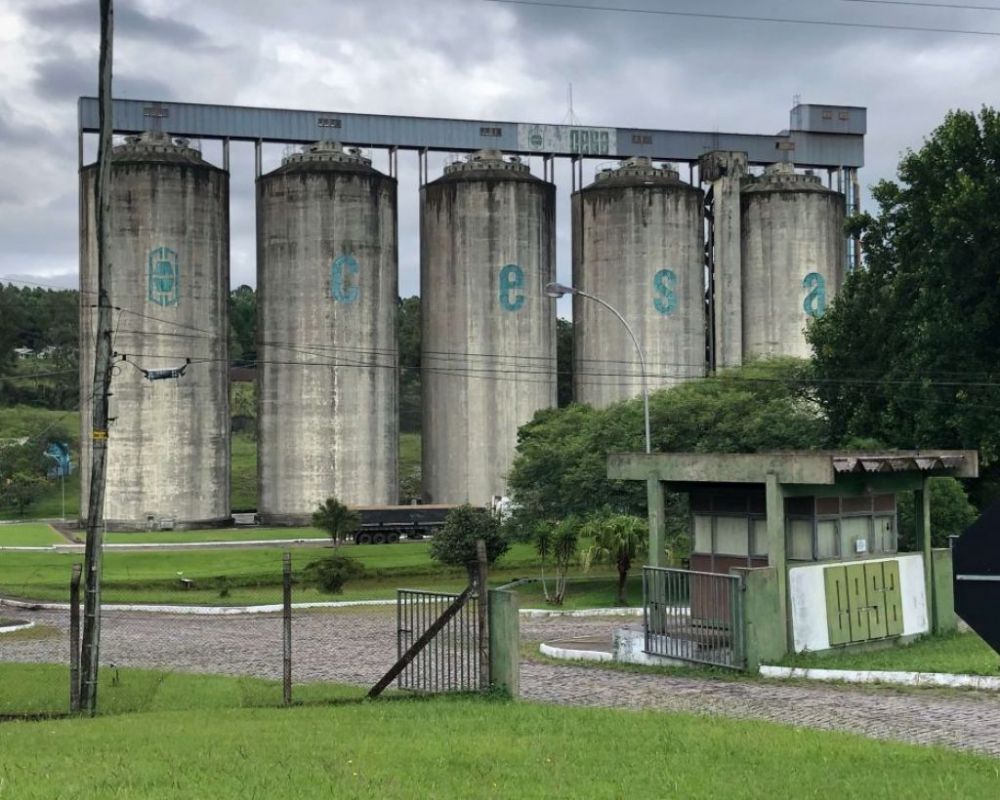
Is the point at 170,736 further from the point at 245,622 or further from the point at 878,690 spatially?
the point at 245,622

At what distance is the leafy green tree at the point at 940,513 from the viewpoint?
32.2m

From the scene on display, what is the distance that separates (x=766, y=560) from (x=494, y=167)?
169ft

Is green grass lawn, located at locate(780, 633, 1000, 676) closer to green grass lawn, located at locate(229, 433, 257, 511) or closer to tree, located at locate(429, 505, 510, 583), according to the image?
tree, located at locate(429, 505, 510, 583)

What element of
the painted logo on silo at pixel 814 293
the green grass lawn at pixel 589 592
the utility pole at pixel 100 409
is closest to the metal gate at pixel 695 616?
the utility pole at pixel 100 409

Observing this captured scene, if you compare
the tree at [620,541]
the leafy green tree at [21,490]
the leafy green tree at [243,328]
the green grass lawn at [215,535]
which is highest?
the leafy green tree at [243,328]

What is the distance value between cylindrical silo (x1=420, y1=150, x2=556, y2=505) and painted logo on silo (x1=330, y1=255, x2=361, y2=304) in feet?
15.9

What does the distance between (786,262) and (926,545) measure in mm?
52624

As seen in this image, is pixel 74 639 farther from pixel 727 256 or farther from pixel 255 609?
pixel 727 256

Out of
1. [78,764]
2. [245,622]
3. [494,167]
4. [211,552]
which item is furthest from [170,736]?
[494,167]

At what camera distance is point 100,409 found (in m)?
16.3

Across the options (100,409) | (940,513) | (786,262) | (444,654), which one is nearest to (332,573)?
(940,513)

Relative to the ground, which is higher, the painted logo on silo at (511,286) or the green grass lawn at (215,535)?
the painted logo on silo at (511,286)

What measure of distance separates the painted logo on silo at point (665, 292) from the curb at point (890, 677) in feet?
171

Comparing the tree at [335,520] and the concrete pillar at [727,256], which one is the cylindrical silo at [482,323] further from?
the tree at [335,520]
